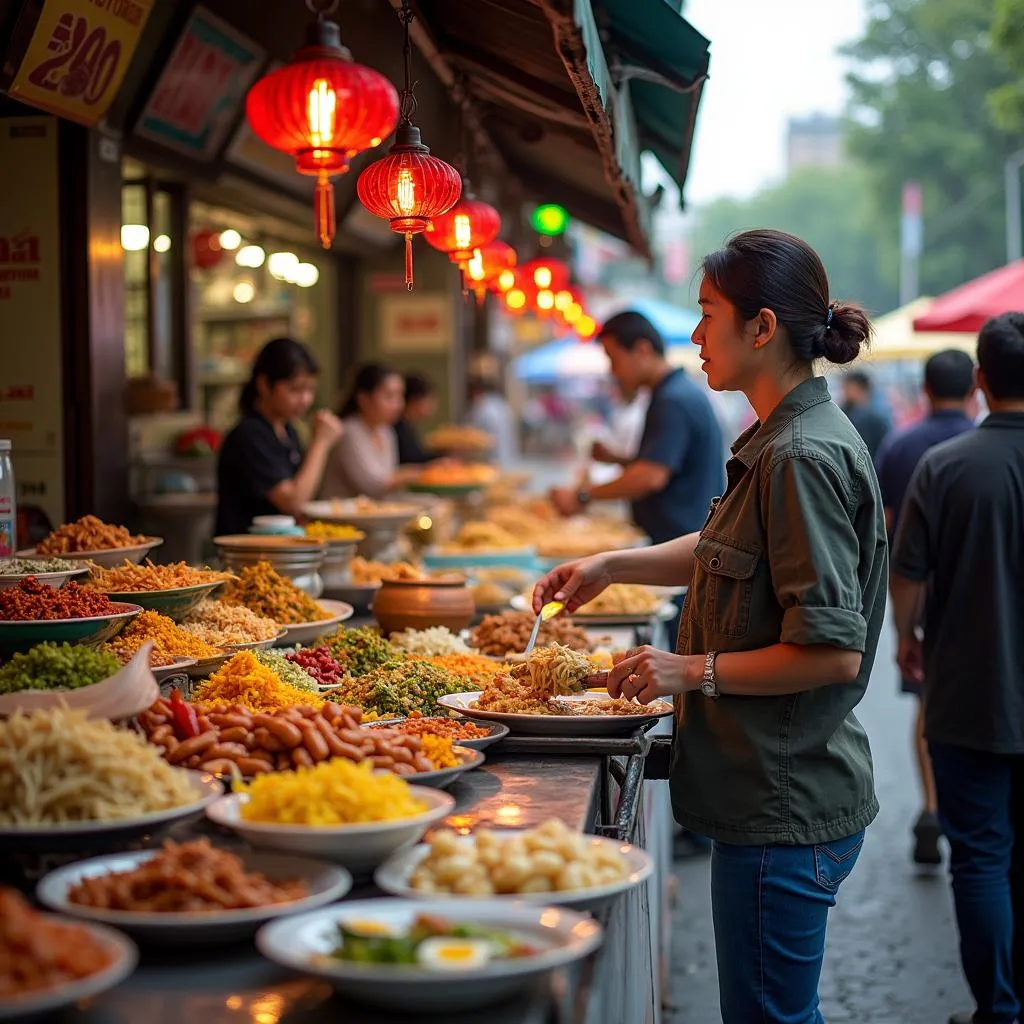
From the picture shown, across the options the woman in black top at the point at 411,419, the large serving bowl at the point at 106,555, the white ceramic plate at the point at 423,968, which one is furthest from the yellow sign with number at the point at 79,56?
the woman in black top at the point at 411,419

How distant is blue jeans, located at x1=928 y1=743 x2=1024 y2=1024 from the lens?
457cm

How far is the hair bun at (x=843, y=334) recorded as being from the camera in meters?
2.96

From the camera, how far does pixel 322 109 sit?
163 inches

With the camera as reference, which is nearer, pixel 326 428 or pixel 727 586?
pixel 727 586

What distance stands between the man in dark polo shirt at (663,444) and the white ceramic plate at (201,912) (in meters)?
4.94

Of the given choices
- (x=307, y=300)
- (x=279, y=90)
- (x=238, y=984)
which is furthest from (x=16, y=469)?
(x=307, y=300)

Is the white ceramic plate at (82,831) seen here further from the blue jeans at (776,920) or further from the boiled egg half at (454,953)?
the blue jeans at (776,920)

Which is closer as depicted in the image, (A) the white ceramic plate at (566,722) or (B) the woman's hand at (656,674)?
(B) the woman's hand at (656,674)

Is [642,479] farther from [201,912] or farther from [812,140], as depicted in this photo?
[812,140]

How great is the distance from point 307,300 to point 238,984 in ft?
42.5

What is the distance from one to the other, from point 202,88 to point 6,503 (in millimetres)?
4184

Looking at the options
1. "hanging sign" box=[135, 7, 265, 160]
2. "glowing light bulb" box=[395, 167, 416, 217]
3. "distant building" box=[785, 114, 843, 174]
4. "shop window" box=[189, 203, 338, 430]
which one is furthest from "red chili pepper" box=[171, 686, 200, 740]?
"distant building" box=[785, 114, 843, 174]

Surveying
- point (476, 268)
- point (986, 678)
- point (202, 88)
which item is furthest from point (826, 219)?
point (986, 678)

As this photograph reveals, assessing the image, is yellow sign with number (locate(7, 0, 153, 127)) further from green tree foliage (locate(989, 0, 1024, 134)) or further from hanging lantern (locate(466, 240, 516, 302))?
green tree foliage (locate(989, 0, 1024, 134))
